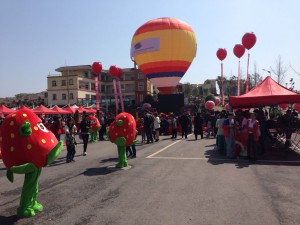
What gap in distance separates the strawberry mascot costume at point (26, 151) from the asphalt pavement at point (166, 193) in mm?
346

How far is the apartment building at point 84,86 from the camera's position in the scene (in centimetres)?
6241

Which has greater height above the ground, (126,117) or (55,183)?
(126,117)

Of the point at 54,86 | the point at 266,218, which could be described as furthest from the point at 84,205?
the point at 54,86

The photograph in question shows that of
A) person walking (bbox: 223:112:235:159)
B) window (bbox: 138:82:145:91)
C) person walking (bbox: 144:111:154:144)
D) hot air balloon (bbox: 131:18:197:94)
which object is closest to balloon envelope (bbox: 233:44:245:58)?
hot air balloon (bbox: 131:18:197:94)

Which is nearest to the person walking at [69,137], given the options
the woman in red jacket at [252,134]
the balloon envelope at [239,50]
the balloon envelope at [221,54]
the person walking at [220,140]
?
the person walking at [220,140]

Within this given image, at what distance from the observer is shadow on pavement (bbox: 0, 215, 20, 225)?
4.93 m

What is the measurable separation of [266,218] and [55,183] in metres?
4.98

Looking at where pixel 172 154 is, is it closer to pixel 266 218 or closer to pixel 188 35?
pixel 266 218

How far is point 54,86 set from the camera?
210 feet

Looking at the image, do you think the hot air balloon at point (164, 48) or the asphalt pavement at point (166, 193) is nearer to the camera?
the asphalt pavement at point (166, 193)

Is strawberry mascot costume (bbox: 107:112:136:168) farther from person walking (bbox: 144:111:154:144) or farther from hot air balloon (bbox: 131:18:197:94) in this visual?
hot air balloon (bbox: 131:18:197:94)

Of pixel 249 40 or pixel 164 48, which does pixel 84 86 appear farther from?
pixel 249 40

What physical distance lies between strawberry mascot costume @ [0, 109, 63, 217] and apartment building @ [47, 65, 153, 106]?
53.6 m

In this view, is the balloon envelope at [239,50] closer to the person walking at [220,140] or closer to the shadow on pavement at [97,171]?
the person walking at [220,140]
